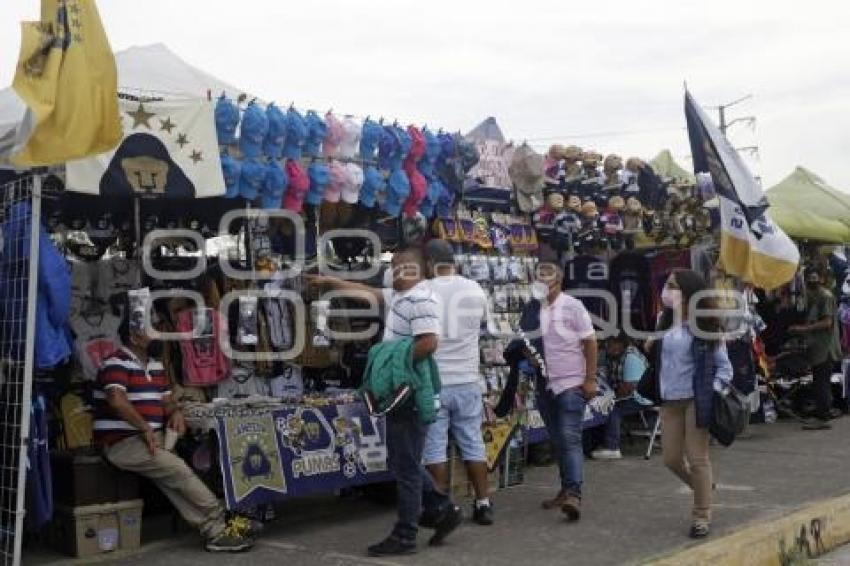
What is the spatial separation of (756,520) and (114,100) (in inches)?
186

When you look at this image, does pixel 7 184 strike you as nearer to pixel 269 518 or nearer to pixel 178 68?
pixel 178 68

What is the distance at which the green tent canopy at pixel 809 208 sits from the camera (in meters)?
11.3

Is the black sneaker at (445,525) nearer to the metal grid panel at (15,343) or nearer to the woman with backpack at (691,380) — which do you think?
the woman with backpack at (691,380)

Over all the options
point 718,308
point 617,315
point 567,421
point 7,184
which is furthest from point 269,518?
point 617,315

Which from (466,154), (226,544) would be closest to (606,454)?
(466,154)

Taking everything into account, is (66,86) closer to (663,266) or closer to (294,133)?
(294,133)

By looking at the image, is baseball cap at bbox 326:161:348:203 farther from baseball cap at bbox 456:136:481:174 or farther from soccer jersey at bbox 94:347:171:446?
soccer jersey at bbox 94:347:171:446

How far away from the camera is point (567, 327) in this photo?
657 cm

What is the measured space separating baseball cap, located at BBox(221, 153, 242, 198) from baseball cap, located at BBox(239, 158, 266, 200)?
0.04m

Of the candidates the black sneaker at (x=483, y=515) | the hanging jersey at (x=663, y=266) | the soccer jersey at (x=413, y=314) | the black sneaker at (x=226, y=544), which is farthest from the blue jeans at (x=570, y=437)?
the hanging jersey at (x=663, y=266)

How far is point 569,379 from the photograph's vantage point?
6.52 metres

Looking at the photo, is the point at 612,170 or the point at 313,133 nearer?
the point at 313,133

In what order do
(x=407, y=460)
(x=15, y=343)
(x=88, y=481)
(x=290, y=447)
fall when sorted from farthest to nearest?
(x=290, y=447)
(x=88, y=481)
(x=407, y=460)
(x=15, y=343)

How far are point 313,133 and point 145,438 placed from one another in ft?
7.78
